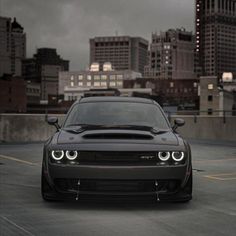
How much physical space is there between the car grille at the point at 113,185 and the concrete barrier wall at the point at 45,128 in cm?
1574

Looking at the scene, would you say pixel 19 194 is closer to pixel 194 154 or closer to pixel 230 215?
pixel 230 215

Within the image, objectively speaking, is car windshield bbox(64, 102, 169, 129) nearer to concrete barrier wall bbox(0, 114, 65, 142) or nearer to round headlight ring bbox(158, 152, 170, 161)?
round headlight ring bbox(158, 152, 170, 161)

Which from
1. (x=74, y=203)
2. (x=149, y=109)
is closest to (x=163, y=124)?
(x=149, y=109)

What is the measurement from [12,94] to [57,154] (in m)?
147

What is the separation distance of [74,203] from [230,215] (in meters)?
2.13

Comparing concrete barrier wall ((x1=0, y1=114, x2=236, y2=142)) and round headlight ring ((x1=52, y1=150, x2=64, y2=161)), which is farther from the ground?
round headlight ring ((x1=52, y1=150, x2=64, y2=161))

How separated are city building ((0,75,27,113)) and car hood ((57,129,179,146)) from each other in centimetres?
14065

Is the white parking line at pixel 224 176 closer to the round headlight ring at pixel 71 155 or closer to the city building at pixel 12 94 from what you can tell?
the round headlight ring at pixel 71 155

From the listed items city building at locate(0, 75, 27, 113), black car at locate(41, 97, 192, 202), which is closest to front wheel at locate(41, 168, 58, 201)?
black car at locate(41, 97, 192, 202)

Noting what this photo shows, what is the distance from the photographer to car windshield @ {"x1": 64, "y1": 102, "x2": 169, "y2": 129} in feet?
25.5

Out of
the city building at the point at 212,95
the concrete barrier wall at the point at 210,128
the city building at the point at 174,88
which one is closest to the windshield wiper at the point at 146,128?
the concrete barrier wall at the point at 210,128

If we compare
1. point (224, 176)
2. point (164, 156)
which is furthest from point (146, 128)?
point (224, 176)

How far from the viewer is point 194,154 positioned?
16.3 metres

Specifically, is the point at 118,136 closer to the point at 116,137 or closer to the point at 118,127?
the point at 116,137
